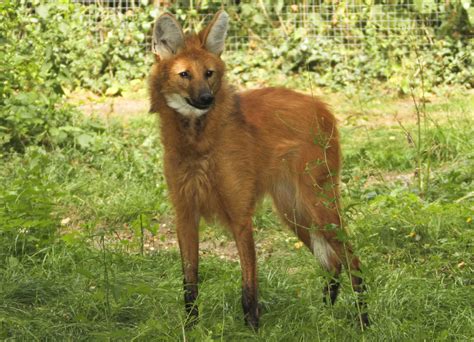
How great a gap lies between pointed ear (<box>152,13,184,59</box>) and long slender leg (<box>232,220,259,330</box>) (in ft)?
2.58

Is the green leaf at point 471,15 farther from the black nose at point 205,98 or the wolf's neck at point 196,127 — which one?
the black nose at point 205,98

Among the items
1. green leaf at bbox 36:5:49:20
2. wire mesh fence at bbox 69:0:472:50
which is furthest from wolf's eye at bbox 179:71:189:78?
wire mesh fence at bbox 69:0:472:50

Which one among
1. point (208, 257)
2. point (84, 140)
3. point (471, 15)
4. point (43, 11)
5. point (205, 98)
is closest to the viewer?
point (205, 98)

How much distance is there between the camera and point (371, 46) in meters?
→ 9.41

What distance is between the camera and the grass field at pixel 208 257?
3.30m

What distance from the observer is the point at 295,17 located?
387 inches

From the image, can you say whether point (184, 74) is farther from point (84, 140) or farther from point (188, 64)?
point (84, 140)

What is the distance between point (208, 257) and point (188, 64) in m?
1.32

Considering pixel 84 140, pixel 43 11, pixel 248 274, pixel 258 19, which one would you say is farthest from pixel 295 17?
pixel 248 274

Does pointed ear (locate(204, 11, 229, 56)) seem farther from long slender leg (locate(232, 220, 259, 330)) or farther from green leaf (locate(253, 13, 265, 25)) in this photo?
green leaf (locate(253, 13, 265, 25))

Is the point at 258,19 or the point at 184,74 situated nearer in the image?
the point at 184,74

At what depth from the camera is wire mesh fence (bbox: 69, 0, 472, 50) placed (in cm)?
952

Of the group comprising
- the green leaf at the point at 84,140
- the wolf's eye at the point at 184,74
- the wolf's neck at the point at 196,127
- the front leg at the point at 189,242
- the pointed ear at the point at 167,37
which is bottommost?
the green leaf at the point at 84,140

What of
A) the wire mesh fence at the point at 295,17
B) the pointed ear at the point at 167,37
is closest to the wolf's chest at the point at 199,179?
the pointed ear at the point at 167,37
